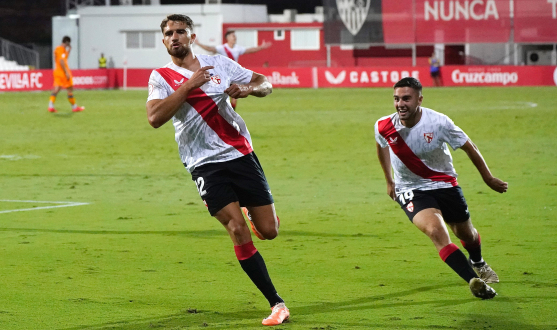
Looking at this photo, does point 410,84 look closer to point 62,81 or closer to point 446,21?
point 62,81

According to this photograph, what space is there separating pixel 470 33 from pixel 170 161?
32.9m

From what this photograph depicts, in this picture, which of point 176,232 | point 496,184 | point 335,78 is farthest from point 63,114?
point 496,184

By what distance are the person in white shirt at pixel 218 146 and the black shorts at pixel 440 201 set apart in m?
1.16

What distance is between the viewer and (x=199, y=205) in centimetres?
1205

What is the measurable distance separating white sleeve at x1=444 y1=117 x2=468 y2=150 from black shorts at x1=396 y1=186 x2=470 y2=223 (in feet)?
1.17

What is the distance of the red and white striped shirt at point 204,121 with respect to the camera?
6266mm

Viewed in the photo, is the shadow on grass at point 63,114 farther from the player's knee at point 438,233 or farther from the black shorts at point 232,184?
the player's knee at point 438,233

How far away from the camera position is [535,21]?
151 ft

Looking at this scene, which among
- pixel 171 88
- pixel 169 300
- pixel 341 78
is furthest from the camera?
pixel 341 78

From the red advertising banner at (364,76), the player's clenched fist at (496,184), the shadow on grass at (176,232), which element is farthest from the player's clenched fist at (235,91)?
the red advertising banner at (364,76)

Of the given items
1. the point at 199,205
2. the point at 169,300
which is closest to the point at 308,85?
the point at 199,205

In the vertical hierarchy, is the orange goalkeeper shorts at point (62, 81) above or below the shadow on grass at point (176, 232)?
above

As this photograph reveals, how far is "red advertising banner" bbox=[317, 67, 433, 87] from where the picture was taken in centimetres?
4541

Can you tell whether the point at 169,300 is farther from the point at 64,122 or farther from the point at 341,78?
the point at 341,78
